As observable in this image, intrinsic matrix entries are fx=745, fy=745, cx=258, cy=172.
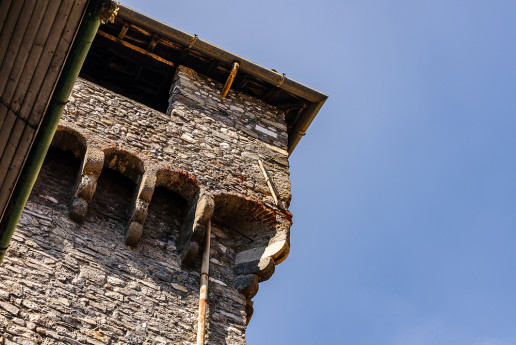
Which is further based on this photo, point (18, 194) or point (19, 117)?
point (18, 194)

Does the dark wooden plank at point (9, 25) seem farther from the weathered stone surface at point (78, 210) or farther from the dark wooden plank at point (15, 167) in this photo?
the weathered stone surface at point (78, 210)

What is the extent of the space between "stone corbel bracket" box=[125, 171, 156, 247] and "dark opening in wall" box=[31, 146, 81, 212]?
2.09ft

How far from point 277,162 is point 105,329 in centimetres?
360

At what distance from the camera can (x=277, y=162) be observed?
917 cm

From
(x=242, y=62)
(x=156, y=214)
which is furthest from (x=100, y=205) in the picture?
(x=242, y=62)

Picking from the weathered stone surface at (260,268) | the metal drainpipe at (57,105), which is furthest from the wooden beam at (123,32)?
the metal drainpipe at (57,105)

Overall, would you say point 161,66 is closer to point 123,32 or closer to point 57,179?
point 123,32

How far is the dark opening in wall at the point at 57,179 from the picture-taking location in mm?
7230

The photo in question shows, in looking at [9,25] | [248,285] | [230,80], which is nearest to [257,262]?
[248,285]

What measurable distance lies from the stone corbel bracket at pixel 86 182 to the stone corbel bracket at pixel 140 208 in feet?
1.44

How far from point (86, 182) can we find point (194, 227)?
45.9 inches

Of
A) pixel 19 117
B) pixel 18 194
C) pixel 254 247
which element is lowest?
pixel 254 247

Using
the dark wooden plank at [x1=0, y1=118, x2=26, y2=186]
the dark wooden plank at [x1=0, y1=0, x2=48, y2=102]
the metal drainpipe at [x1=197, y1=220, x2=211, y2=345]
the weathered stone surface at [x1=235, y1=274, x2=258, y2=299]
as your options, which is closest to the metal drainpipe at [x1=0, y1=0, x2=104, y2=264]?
the dark wooden plank at [x1=0, y1=118, x2=26, y2=186]

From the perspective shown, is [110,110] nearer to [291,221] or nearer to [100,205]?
[100,205]
